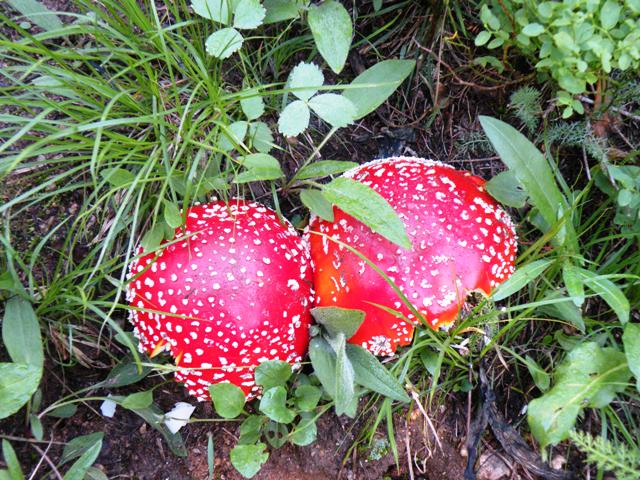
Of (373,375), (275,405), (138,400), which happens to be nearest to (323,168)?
(373,375)

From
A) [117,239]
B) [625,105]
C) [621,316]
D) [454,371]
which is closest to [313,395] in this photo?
[454,371]

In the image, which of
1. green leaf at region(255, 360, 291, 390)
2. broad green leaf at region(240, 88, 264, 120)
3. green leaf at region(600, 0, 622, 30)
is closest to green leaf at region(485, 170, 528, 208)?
green leaf at region(600, 0, 622, 30)

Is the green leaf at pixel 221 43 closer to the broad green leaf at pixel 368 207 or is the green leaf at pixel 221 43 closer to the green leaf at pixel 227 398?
the broad green leaf at pixel 368 207

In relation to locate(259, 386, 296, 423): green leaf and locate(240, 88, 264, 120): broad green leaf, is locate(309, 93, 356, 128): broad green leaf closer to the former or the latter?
locate(240, 88, 264, 120): broad green leaf

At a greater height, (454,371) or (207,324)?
(207,324)

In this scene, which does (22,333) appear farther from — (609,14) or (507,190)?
(609,14)

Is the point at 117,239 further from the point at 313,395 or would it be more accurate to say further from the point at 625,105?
the point at 625,105
